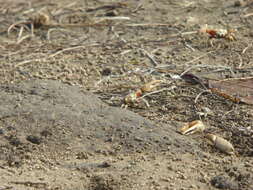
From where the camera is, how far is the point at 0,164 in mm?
3377

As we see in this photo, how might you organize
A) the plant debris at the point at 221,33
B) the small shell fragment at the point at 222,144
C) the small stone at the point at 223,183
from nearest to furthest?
1. the small stone at the point at 223,183
2. the small shell fragment at the point at 222,144
3. the plant debris at the point at 221,33

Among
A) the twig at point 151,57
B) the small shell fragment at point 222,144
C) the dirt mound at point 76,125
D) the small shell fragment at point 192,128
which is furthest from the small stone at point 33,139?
the twig at point 151,57

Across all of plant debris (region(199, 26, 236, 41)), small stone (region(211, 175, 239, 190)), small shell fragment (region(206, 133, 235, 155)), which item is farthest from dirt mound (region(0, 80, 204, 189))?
plant debris (region(199, 26, 236, 41))

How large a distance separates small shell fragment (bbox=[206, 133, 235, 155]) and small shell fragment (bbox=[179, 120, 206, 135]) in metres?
0.13

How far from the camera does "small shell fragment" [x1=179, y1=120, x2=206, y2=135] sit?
3547mm

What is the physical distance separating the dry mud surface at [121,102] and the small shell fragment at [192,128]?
0.19 feet

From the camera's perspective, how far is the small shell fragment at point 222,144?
132 inches

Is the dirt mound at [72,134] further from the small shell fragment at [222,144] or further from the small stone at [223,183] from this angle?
the small stone at [223,183]

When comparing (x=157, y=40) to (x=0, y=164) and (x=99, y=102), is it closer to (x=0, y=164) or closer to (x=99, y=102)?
(x=99, y=102)

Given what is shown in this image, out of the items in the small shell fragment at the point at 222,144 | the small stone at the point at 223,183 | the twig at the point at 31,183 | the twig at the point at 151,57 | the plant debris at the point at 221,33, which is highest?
the plant debris at the point at 221,33

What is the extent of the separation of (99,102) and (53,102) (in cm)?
31

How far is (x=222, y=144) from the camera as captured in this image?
3.37 metres

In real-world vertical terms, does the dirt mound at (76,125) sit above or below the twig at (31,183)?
above

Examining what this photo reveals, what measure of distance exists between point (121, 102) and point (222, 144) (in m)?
0.89
